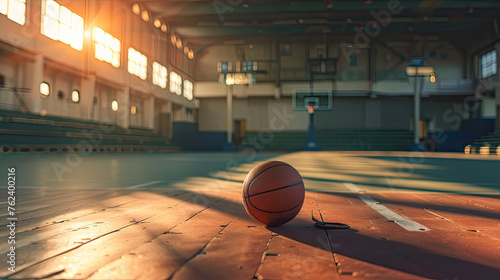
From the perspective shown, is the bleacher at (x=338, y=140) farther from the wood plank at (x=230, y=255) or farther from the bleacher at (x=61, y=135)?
the wood plank at (x=230, y=255)

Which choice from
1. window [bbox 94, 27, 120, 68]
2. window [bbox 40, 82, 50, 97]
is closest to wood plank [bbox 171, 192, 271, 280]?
window [bbox 40, 82, 50, 97]

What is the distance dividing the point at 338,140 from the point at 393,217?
3398 cm

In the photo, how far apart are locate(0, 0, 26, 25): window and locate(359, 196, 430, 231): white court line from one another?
18272mm

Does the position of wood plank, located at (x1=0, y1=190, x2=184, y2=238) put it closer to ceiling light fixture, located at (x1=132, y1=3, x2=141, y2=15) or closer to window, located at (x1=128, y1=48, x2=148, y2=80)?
window, located at (x1=128, y1=48, x2=148, y2=80)

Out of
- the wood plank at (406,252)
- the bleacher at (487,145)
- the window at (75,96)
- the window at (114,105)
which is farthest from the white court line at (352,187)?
the bleacher at (487,145)

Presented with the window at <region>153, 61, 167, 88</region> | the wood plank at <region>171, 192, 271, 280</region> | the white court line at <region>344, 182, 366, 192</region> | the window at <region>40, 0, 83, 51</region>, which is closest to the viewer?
the wood plank at <region>171, 192, 271, 280</region>

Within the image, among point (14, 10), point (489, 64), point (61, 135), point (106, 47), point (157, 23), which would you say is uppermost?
point (157, 23)

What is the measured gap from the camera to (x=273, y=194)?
128 inches

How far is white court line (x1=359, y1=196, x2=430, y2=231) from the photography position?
3426 mm

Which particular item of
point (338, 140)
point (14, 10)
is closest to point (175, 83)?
point (338, 140)

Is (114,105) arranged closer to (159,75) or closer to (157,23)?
(159,75)

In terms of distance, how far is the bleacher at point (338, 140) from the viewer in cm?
3581

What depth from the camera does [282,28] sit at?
113 feet

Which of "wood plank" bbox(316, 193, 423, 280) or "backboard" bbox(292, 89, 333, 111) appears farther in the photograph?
"backboard" bbox(292, 89, 333, 111)
